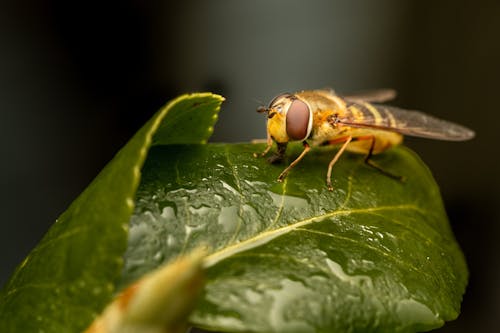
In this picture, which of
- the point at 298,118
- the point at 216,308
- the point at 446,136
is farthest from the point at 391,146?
the point at 216,308

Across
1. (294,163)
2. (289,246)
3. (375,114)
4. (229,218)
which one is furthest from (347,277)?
(375,114)

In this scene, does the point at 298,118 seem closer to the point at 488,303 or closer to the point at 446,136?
the point at 446,136

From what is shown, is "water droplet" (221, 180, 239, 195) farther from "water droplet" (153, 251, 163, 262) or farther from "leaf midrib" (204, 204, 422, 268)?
"water droplet" (153, 251, 163, 262)

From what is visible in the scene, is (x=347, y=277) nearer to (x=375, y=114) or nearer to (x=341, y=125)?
(x=341, y=125)

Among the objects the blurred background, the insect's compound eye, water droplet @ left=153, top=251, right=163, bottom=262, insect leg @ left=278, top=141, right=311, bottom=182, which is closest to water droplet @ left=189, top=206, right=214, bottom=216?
water droplet @ left=153, top=251, right=163, bottom=262

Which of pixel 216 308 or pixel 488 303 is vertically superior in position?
pixel 216 308

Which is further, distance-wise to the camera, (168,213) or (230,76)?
(230,76)
